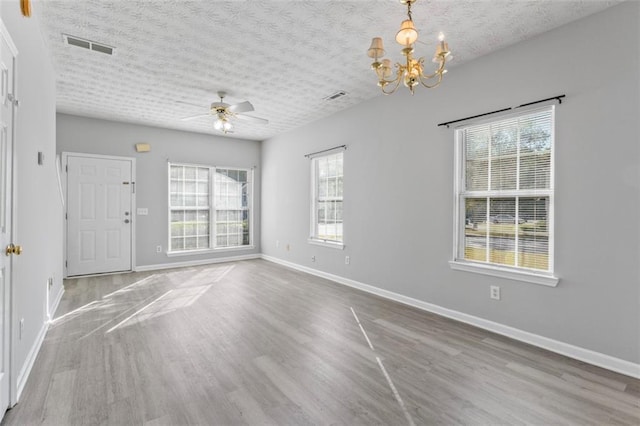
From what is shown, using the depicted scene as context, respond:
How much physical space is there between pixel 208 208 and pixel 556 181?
6.05 metres

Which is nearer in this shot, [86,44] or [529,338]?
[529,338]

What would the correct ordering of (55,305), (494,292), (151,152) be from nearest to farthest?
1. (494,292)
2. (55,305)
3. (151,152)

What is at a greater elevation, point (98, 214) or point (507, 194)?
point (507, 194)

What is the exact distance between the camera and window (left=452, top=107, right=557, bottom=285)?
2.94 m

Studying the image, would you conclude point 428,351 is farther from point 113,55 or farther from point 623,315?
point 113,55

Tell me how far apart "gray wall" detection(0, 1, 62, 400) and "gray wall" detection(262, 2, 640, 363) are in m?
2.99

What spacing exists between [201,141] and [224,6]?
4546 millimetres

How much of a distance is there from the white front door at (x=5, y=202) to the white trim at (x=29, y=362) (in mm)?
244

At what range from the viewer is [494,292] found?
321 centimetres

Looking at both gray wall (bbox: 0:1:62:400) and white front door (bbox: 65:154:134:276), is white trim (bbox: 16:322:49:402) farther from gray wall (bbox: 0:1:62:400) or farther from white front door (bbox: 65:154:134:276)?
white front door (bbox: 65:154:134:276)

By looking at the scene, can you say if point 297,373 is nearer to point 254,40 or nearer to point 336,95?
point 254,40

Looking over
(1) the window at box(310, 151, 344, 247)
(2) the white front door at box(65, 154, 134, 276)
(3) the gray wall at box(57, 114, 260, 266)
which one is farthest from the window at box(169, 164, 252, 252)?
(1) the window at box(310, 151, 344, 247)

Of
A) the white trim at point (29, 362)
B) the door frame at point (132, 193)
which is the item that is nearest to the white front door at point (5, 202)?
the white trim at point (29, 362)

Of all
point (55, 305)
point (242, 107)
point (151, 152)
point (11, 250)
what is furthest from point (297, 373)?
point (151, 152)
